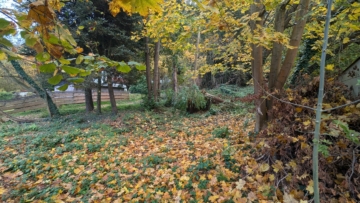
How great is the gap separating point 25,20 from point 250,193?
2.75 meters

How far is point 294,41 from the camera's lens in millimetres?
3066

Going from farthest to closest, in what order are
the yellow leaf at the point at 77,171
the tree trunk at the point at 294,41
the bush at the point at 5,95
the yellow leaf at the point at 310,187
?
1. the bush at the point at 5,95
2. the yellow leaf at the point at 77,171
3. the tree trunk at the point at 294,41
4. the yellow leaf at the point at 310,187

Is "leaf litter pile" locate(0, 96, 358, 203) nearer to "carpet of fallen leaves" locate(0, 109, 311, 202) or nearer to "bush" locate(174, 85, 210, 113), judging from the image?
"carpet of fallen leaves" locate(0, 109, 311, 202)

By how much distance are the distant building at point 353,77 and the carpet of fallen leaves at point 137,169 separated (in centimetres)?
160

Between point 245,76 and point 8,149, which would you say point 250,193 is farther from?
point 245,76

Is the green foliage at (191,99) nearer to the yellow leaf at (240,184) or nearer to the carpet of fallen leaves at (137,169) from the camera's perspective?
the carpet of fallen leaves at (137,169)

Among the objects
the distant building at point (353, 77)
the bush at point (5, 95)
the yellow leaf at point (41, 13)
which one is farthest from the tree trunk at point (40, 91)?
the distant building at point (353, 77)

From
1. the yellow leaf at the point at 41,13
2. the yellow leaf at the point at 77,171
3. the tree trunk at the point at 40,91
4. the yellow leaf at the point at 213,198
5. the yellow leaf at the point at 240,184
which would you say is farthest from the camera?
the tree trunk at the point at 40,91

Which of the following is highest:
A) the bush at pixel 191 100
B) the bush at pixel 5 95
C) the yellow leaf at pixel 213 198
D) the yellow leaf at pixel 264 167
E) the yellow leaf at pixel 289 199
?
the bush at pixel 5 95

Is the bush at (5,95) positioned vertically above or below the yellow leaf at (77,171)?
above

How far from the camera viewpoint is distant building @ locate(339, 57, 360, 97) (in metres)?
2.61

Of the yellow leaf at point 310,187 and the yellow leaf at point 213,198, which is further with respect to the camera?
the yellow leaf at point 213,198

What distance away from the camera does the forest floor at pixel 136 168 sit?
2553 mm

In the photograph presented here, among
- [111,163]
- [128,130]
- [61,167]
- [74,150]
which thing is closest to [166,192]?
[111,163]
